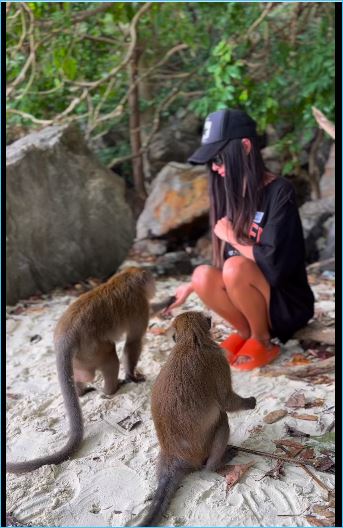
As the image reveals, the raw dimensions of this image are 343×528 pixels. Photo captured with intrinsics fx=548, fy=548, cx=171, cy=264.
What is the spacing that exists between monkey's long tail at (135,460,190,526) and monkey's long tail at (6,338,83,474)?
0.54 meters

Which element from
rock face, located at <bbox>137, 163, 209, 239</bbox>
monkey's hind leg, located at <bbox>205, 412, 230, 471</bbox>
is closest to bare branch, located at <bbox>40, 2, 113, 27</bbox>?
rock face, located at <bbox>137, 163, 209, 239</bbox>

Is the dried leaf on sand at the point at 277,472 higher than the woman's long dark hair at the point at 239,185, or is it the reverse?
the woman's long dark hair at the point at 239,185

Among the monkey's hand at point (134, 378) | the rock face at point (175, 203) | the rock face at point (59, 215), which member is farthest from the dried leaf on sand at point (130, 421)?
the rock face at point (175, 203)

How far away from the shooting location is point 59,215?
5.62m

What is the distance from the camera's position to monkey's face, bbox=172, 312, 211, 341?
2.67 m

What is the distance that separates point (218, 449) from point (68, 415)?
0.82 meters

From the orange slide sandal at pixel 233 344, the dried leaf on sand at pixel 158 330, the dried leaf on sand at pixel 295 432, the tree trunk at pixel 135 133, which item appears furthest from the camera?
the tree trunk at pixel 135 133

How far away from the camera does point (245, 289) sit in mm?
3645

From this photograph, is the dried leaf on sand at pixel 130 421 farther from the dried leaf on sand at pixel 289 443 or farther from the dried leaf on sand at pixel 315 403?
the dried leaf on sand at pixel 315 403

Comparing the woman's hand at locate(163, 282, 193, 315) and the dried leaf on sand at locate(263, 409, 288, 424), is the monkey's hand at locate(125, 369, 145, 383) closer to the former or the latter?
the woman's hand at locate(163, 282, 193, 315)

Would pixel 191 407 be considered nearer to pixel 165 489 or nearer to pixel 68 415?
pixel 165 489

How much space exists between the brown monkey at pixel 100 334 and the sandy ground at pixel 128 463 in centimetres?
13

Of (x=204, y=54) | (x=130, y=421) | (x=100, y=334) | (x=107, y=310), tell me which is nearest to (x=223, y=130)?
(x=107, y=310)

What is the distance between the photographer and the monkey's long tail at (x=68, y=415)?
8.23 feet
